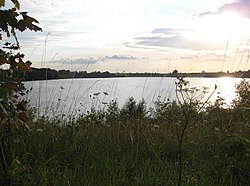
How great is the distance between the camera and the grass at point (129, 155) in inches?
125

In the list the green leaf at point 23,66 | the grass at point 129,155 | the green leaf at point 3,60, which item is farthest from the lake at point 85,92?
the green leaf at point 3,60

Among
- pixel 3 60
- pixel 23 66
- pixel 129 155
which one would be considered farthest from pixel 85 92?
pixel 3 60

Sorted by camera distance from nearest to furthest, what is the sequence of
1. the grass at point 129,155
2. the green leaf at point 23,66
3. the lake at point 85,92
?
the green leaf at point 23,66, the grass at point 129,155, the lake at point 85,92

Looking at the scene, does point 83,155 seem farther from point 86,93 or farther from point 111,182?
point 86,93

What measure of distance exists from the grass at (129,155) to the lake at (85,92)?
105 centimetres

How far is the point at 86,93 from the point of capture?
24.6ft

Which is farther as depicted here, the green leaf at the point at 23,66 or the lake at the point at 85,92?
the lake at the point at 85,92

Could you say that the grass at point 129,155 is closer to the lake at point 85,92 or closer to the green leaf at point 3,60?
the green leaf at point 3,60

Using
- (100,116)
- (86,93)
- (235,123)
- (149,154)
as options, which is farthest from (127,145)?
(86,93)

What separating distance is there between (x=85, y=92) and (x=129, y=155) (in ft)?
11.4

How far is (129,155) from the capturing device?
4047 millimetres

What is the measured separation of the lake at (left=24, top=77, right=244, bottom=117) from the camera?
6.34 metres

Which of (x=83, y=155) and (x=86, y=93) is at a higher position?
(x=86, y=93)

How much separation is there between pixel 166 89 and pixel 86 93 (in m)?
1.90
